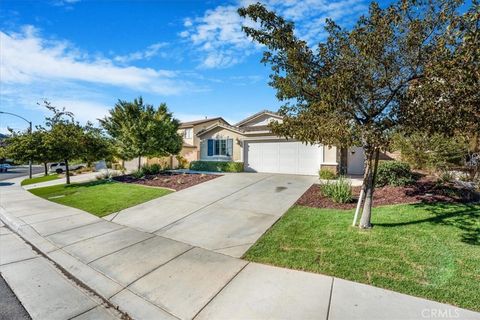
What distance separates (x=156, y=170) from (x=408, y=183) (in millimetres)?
15883

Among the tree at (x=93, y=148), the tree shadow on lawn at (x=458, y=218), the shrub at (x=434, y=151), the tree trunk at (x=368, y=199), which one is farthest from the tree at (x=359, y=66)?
the tree at (x=93, y=148)

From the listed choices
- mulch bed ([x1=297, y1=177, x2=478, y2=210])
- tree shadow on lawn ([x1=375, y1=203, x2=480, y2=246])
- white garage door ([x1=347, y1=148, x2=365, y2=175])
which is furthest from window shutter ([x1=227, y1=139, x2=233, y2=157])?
tree shadow on lawn ([x1=375, y1=203, x2=480, y2=246])

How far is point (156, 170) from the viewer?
60.5 feet

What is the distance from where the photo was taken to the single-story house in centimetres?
1491

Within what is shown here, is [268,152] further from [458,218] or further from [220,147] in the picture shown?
[458,218]

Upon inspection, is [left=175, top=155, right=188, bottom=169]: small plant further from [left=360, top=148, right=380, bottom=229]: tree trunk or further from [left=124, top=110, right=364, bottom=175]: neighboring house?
[left=360, top=148, right=380, bottom=229]: tree trunk

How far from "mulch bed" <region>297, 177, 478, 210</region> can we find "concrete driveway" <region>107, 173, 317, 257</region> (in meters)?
0.83

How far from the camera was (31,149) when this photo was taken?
1580 centimetres

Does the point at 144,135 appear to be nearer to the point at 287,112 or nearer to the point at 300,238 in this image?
the point at 287,112

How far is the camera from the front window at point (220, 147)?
61.6ft

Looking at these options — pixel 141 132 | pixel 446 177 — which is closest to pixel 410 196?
pixel 446 177

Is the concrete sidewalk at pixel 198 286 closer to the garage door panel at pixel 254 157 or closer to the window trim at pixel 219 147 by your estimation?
the garage door panel at pixel 254 157

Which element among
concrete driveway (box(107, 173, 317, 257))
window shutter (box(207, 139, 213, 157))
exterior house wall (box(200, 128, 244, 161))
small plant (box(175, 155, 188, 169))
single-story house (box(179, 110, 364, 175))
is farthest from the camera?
small plant (box(175, 155, 188, 169))

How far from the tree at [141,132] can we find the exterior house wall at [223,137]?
2.25m
